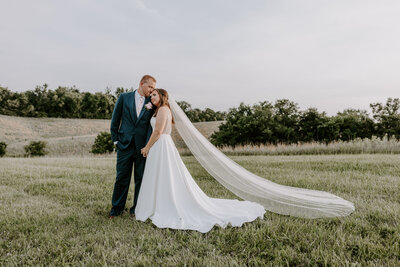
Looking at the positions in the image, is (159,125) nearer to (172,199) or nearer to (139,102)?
(139,102)

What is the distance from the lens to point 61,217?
4.35 meters

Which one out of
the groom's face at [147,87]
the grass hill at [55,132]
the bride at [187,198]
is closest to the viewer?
the bride at [187,198]

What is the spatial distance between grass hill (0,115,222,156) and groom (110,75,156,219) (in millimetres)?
23686

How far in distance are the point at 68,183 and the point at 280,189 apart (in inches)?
226

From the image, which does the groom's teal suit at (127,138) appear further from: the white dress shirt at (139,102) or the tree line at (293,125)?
the tree line at (293,125)

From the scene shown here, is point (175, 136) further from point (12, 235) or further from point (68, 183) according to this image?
point (68, 183)

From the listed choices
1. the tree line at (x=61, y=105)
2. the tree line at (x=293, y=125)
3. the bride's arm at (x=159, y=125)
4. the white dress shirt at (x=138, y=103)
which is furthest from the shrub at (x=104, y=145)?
the tree line at (x=61, y=105)

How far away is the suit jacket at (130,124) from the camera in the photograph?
4477 mm

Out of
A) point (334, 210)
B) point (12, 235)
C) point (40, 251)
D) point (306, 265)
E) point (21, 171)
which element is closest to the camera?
point (306, 265)

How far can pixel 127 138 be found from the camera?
4465 millimetres

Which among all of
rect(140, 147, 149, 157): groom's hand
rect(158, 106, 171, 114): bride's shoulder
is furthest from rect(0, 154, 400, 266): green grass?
rect(158, 106, 171, 114): bride's shoulder

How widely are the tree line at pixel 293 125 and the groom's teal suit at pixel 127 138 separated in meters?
13.1

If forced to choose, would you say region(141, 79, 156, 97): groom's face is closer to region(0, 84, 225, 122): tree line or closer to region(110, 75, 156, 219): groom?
region(110, 75, 156, 219): groom

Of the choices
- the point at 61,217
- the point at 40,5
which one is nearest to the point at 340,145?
the point at 61,217
